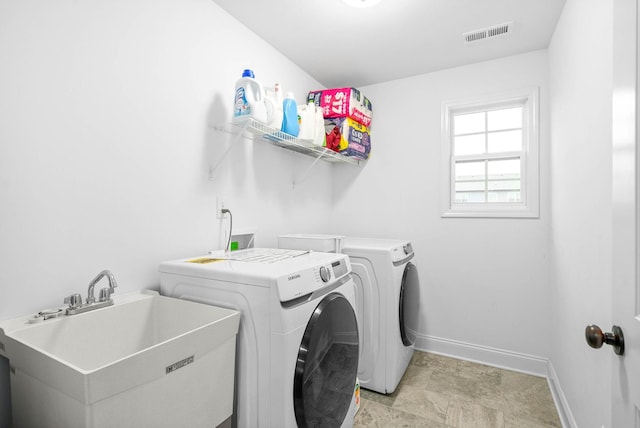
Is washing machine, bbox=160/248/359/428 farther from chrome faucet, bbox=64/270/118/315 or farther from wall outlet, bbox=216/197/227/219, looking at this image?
wall outlet, bbox=216/197/227/219

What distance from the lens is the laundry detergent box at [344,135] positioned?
2.46 metres

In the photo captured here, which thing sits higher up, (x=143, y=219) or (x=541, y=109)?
(x=541, y=109)

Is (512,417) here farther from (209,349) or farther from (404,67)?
(404,67)

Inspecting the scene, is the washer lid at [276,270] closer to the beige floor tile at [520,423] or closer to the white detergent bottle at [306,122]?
the white detergent bottle at [306,122]

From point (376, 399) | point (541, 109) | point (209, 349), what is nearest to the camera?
point (209, 349)

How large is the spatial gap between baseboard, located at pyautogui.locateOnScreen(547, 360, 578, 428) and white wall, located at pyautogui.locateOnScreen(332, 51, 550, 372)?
0.58ft

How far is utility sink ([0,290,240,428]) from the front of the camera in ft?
2.50

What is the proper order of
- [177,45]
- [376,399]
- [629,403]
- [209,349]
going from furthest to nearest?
1. [376,399]
2. [177,45]
3. [209,349]
4. [629,403]

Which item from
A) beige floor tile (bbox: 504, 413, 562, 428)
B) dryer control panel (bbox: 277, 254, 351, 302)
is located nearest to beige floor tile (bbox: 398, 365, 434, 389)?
beige floor tile (bbox: 504, 413, 562, 428)

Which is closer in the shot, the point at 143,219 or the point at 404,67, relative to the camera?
the point at 143,219

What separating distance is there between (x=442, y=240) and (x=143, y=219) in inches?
87.9

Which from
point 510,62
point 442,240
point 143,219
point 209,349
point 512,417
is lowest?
point 512,417

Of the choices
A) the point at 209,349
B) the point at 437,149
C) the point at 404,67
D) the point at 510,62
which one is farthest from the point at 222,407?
the point at 510,62

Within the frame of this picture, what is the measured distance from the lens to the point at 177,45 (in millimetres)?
1609
